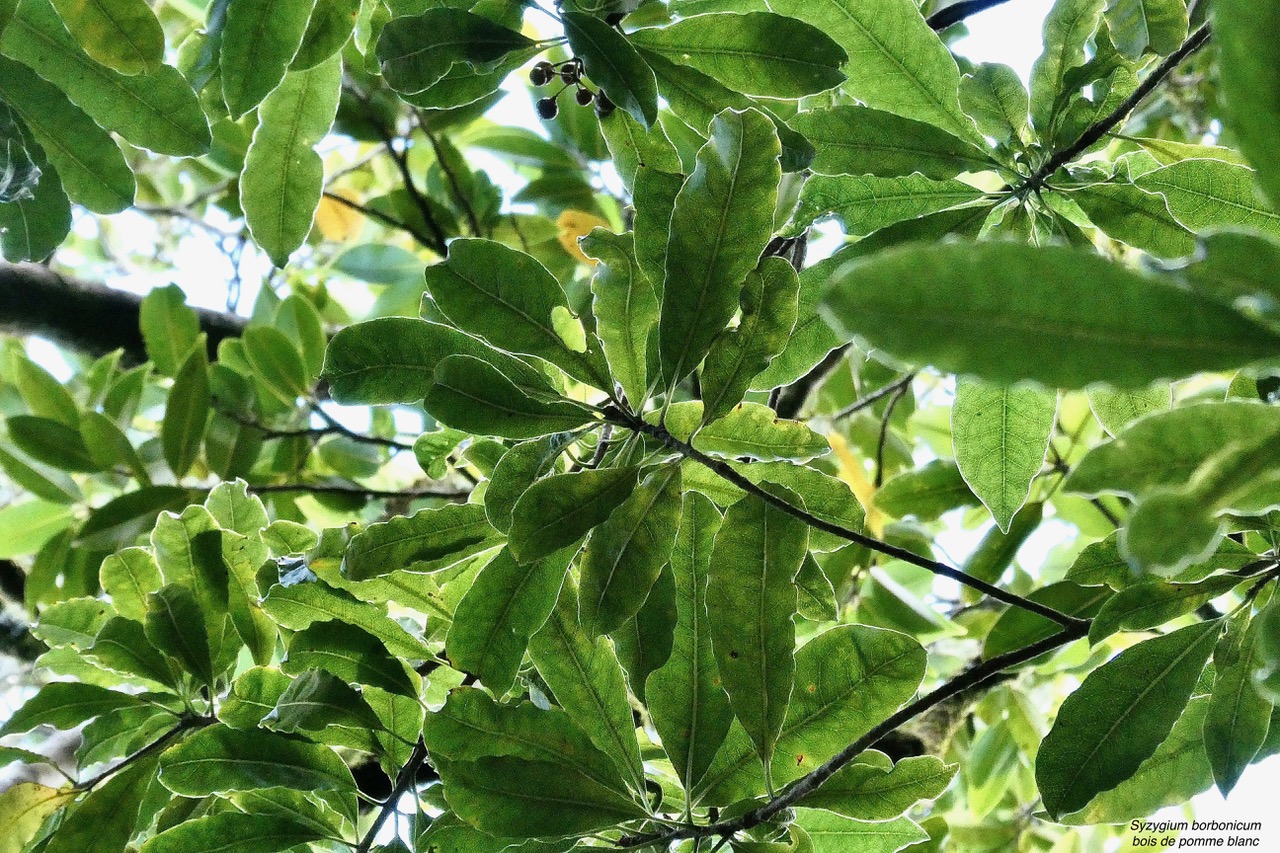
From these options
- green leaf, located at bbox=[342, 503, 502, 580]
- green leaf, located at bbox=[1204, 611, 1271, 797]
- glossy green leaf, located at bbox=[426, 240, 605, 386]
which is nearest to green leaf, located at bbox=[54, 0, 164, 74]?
glossy green leaf, located at bbox=[426, 240, 605, 386]

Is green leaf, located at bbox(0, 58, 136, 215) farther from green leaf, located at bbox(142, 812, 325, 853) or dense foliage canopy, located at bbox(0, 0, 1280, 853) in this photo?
green leaf, located at bbox(142, 812, 325, 853)

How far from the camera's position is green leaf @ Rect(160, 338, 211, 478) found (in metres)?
1.55

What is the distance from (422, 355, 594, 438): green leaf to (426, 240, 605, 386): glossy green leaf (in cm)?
5

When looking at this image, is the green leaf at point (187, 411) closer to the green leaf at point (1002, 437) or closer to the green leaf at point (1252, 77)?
the green leaf at point (1002, 437)

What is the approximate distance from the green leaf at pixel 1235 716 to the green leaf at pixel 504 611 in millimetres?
533

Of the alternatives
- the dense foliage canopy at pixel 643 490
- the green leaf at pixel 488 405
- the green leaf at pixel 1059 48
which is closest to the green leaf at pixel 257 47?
the dense foliage canopy at pixel 643 490

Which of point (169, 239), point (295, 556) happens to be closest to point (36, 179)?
point (295, 556)

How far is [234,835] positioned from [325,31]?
759 mm

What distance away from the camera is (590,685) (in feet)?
2.93

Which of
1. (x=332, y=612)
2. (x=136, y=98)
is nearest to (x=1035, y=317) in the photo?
(x=332, y=612)

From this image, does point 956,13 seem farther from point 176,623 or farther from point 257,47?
point 176,623

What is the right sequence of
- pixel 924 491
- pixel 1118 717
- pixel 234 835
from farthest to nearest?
pixel 924 491 < pixel 234 835 < pixel 1118 717

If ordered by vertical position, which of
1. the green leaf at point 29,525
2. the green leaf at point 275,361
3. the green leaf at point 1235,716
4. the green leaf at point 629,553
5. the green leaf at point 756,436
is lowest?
the green leaf at point 1235,716

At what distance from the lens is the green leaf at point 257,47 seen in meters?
0.88
